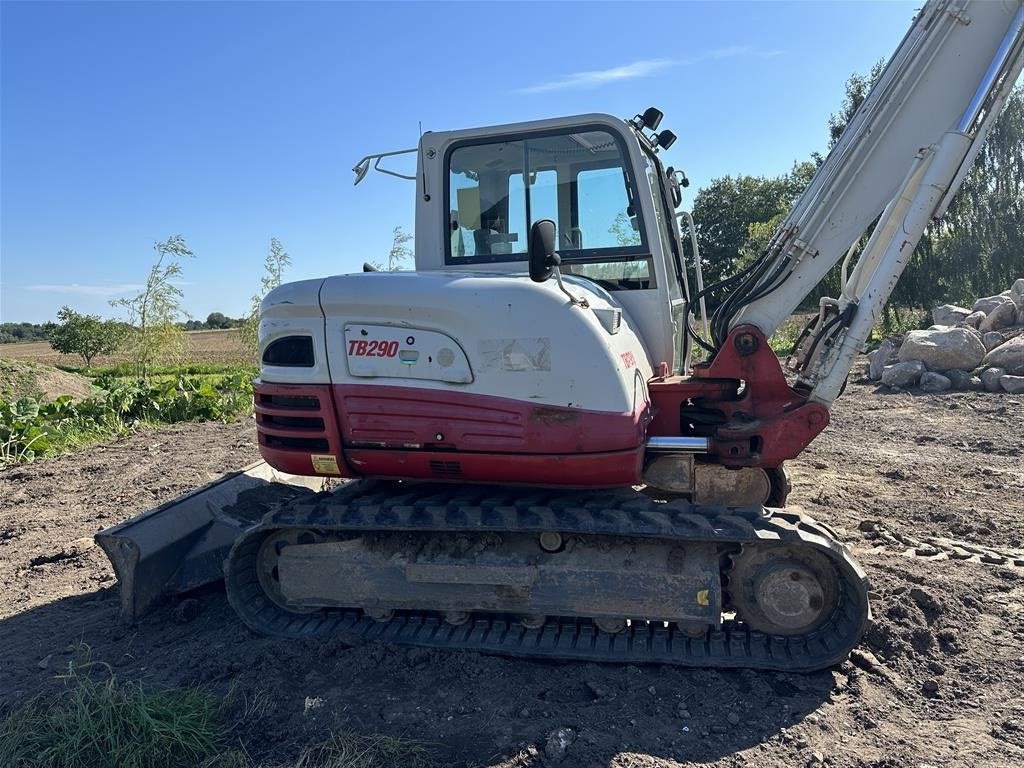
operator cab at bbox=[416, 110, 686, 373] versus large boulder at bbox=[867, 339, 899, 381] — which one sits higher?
operator cab at bbox=[416, 110, 686, 373]

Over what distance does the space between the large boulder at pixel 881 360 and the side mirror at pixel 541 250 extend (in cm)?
1108

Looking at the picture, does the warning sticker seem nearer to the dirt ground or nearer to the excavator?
the excavator

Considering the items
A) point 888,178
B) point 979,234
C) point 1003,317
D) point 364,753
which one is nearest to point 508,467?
point 364,753

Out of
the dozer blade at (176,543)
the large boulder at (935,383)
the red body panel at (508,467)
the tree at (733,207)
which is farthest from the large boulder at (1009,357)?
the tree at (733,207)

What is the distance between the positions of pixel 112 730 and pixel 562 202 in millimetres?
3405

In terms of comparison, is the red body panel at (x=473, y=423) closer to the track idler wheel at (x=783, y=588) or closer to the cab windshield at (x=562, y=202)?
the track idler wheel at (x=783, y=588)

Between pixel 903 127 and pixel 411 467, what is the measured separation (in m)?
3.33

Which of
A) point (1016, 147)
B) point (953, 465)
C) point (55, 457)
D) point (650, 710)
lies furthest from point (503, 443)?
point (1016, 147)

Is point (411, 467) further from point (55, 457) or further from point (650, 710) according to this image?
point (55, 457)

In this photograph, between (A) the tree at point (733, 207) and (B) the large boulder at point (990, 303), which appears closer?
(B) the large boulder at point (990, 303)

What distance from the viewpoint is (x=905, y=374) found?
11.6 meters

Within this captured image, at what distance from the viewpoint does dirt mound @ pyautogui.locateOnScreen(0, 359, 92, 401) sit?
38.6ft

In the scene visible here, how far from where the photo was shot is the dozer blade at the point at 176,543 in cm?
411

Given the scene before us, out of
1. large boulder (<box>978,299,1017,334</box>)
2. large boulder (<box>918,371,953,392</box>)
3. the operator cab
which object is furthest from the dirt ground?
large boulder (<box>978,299,1017,334</box>)
